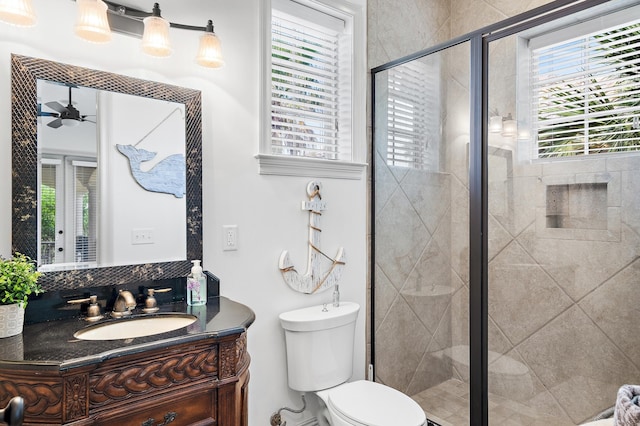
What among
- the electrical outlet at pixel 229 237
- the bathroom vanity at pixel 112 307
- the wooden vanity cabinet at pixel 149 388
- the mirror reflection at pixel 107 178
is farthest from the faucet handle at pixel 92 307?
the electrical outlet at pixel 229 237

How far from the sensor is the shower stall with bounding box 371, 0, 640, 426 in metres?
1.59

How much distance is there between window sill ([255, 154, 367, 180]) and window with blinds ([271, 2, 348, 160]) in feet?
0.26

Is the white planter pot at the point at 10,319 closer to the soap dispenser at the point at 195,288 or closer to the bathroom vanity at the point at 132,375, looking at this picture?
the bathroom vanity at the point at 132,375

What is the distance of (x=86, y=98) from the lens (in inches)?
58.6

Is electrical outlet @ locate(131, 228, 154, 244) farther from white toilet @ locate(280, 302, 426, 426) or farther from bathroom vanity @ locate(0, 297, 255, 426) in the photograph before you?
Answer: white toilet @ locate(280, 302, 426, 426)

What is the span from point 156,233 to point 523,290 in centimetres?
162

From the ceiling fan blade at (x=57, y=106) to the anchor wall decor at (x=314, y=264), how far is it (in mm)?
1104

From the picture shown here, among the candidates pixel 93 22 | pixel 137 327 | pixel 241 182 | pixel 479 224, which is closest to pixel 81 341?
pixel 137 327

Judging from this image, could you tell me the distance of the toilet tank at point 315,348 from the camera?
6.29 feet

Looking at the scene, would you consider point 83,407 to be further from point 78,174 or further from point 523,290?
point 523,290

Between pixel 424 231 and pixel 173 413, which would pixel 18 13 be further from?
pixel 424 231

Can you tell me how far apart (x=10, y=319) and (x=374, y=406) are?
1.36 metres

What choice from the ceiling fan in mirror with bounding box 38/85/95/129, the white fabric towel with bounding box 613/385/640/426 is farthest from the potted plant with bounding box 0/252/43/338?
the white fabric towel with bounding box 613/385/640/426

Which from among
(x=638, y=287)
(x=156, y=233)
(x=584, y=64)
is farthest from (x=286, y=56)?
(x=638, y=287)
